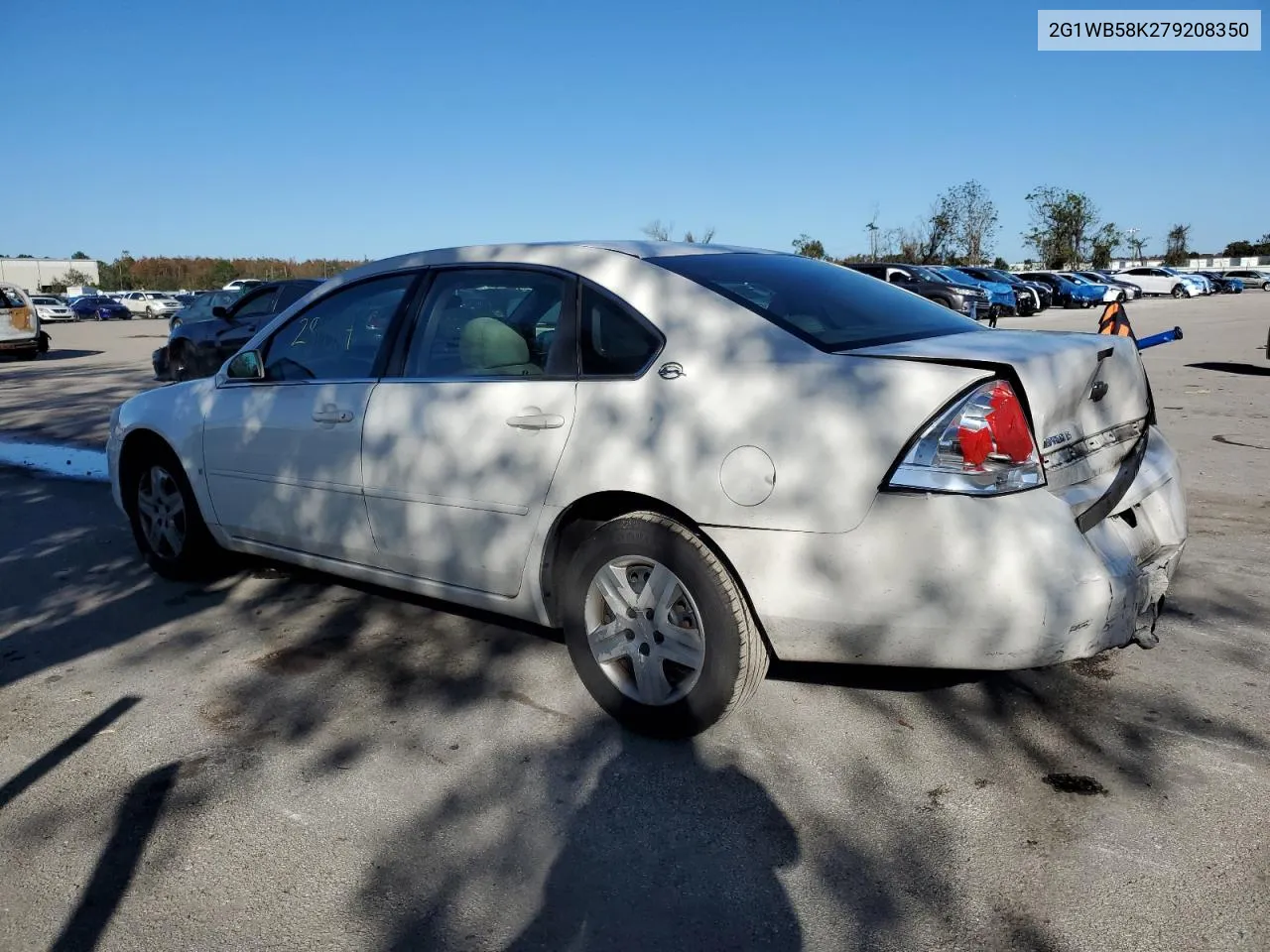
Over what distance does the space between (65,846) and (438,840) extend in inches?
40.6

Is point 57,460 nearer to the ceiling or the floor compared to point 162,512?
nearer to the floor

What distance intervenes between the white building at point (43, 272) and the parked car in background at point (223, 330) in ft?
287

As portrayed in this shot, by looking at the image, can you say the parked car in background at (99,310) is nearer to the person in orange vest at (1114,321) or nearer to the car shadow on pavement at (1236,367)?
the car shadow on pavement at (1236,367)

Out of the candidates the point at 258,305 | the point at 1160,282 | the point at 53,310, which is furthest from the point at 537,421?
the point at 53,310

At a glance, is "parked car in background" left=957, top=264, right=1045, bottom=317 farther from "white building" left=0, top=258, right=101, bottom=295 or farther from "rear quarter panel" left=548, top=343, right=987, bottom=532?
"white building" left=0, top=258, right=101, bottom=295

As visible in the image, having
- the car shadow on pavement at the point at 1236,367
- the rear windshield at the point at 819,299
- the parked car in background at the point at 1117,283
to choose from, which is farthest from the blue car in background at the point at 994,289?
the rear windshield at the point at 819,299

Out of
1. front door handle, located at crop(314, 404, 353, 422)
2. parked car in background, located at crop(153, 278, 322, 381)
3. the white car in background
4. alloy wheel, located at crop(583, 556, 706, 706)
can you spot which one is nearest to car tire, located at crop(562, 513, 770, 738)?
alloy wheel, located at crop(583, 556, 706, 706)

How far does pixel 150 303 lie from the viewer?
6209 centimetres

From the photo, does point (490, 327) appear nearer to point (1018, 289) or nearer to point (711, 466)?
point (711, 466)

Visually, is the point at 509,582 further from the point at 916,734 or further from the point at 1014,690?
the point at 1014,690

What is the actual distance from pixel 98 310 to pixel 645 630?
209 ft

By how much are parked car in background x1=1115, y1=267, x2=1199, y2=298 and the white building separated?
84167 mm

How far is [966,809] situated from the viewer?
298cm

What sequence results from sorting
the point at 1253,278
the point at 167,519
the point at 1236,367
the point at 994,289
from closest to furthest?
the point at 167,519 → the point at 1236,367 → the point at 994,289 → the point at 1253,278
